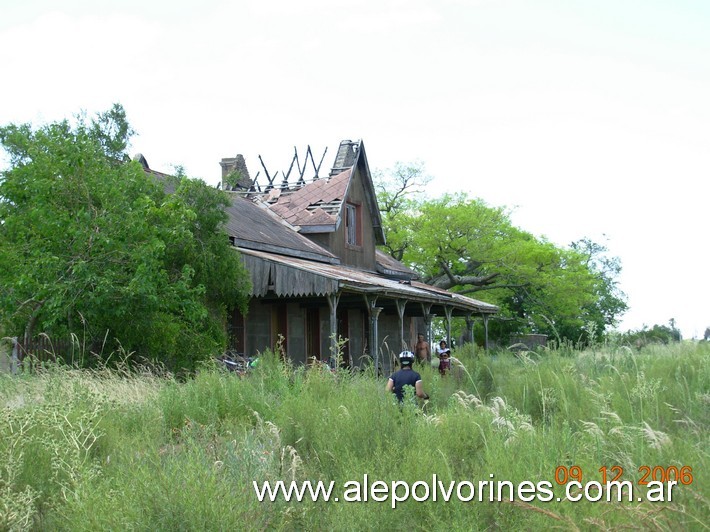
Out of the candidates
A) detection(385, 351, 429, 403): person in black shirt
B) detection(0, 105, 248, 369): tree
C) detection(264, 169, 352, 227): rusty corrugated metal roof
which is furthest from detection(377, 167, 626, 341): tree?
detection(385, 351, 429, 403): person in black shirt

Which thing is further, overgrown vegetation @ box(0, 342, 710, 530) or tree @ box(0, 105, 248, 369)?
tree @ box(0, 105, 248, 369)

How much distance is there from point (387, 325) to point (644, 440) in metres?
20.5

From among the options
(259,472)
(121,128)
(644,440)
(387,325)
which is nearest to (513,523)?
(644,440)

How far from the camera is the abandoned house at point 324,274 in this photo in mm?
17328

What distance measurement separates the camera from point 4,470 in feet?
18.6

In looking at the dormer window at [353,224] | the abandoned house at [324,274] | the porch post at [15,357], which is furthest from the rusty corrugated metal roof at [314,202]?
the porch post at [15,357]

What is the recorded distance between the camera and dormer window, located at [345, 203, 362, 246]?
1012 inches

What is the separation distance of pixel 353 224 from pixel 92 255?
14.3 m

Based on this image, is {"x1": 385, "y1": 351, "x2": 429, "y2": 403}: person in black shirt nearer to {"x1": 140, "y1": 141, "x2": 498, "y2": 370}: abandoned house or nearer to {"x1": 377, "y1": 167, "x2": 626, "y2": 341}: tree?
{"x1": 140, "y1": 141, "x2": 498, "y2": 370}: abandoned house

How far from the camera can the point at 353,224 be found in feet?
85.8
